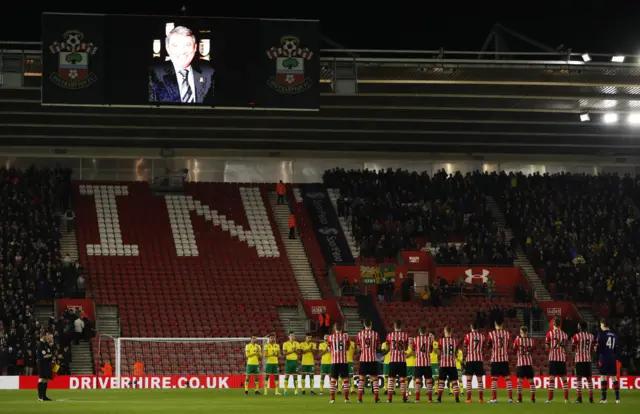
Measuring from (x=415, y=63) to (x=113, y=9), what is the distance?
A: 10.8 metres

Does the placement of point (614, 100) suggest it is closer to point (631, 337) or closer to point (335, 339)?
point (631, 337)

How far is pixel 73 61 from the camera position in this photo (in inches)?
1394

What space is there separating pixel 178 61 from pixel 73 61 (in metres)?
3.24

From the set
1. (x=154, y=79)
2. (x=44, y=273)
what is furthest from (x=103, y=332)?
(x=154, y=79)

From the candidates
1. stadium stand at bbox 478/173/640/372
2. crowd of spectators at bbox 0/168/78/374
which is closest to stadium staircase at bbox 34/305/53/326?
crowd of spectators at bbox 0/168/78/374

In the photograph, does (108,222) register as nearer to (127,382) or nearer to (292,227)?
(292,227)

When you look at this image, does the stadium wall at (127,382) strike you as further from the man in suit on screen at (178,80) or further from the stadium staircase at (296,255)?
the man in suit on screen at (178,80)

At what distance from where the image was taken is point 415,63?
4044cm

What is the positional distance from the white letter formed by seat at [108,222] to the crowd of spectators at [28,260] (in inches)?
65.9

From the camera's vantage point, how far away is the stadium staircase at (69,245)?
157ft

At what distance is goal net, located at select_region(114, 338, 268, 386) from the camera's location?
38.2 metres

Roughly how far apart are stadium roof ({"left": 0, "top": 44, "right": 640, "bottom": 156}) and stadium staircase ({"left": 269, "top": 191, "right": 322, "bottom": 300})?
3225 millimetres

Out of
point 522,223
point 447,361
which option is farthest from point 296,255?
point 447,361

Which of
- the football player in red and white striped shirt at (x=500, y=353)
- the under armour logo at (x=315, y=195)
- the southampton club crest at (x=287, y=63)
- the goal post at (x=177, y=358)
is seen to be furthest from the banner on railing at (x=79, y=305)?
the football player in red and white striped shirt at (x=500, y=353)
